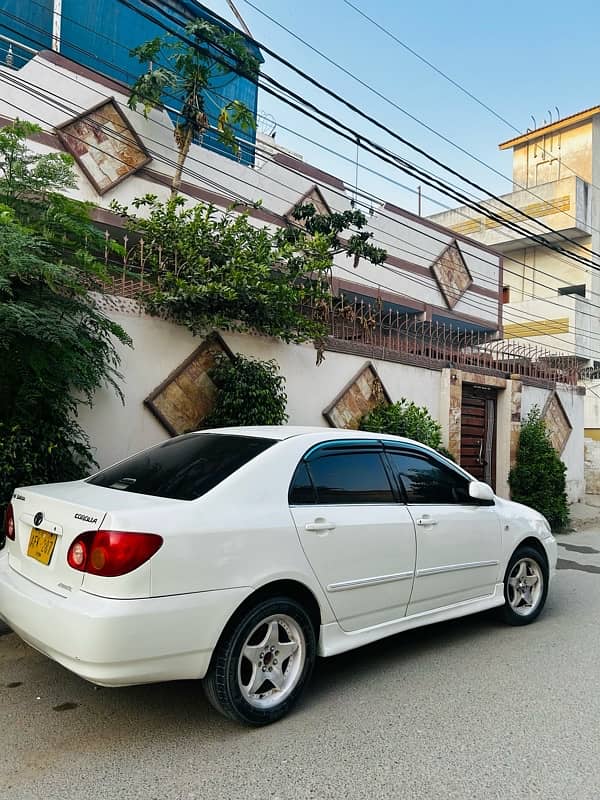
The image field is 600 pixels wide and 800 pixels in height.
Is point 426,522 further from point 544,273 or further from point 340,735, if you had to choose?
point 544,273

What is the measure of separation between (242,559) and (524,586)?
300cm

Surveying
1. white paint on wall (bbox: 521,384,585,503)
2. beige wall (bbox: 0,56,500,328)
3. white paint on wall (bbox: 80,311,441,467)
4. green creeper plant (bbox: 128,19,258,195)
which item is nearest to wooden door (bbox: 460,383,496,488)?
white paint on wall (bbox: 521,384,585,503)

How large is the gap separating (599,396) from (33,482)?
2158cm

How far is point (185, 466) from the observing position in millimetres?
3611

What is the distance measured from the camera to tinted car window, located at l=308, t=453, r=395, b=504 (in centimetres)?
372

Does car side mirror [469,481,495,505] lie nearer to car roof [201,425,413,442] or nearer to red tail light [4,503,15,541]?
car roof [201,425,413,442]

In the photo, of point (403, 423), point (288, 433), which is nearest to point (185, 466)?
point (288, 433)

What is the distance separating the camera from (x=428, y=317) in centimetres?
1758

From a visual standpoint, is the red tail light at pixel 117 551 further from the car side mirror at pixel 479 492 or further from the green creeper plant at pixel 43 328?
the car side mirror at pixel 479 492

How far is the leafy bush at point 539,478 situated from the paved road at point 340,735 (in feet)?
22.5

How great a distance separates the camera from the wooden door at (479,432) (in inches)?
434

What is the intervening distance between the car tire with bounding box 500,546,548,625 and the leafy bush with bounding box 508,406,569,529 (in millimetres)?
5775

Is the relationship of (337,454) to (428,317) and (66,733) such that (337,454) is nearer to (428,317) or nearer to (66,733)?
(66,733)

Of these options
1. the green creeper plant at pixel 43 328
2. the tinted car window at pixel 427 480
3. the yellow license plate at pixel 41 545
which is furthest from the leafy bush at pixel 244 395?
the yellow license plate at pixel 41 545
